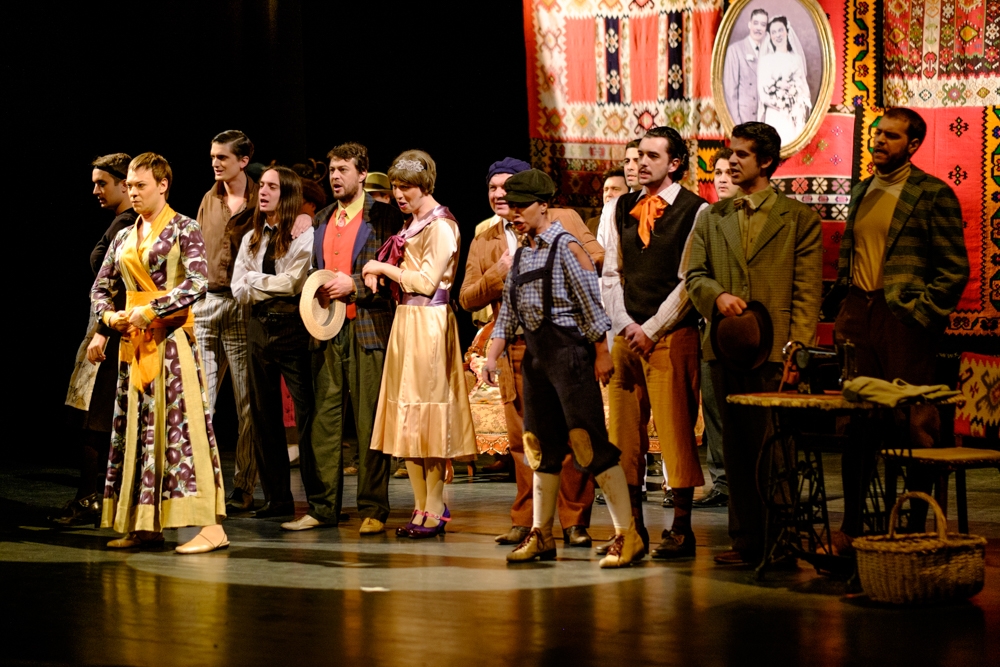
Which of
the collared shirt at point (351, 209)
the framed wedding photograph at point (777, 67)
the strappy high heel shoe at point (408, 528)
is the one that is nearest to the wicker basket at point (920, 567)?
the strappy high heel shoe at point (408, 528)

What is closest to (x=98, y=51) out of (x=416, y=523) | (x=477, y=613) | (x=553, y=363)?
(x=416, y=523)

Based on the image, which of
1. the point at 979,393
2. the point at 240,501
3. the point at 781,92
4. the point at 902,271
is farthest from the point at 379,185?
the point at 979,393

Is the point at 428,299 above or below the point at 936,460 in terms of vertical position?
above

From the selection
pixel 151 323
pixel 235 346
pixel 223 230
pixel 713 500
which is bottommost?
pixel 713 500

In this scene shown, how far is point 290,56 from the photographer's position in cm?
841

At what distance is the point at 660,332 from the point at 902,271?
92cm

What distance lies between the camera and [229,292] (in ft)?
21.4

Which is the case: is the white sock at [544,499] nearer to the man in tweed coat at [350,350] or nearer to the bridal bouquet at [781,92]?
the man in tweed coat at [350,350]

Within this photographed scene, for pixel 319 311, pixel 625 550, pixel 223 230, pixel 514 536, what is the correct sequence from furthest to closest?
pixel 223 230, pixel 319 311, pixel 514 536, pixel 625 550

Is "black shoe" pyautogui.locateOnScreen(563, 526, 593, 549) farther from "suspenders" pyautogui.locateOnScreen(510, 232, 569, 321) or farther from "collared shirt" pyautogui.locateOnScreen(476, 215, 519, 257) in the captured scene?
"collared shirt" pyautogui.locateOnScreen(476, 215, 519, 257)

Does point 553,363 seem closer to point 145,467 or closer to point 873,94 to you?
point 145,467

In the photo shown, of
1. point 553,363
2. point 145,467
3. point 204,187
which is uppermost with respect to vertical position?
point 204,187

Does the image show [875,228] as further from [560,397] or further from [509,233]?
[509,233]

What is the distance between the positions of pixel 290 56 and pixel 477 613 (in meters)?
5.21
